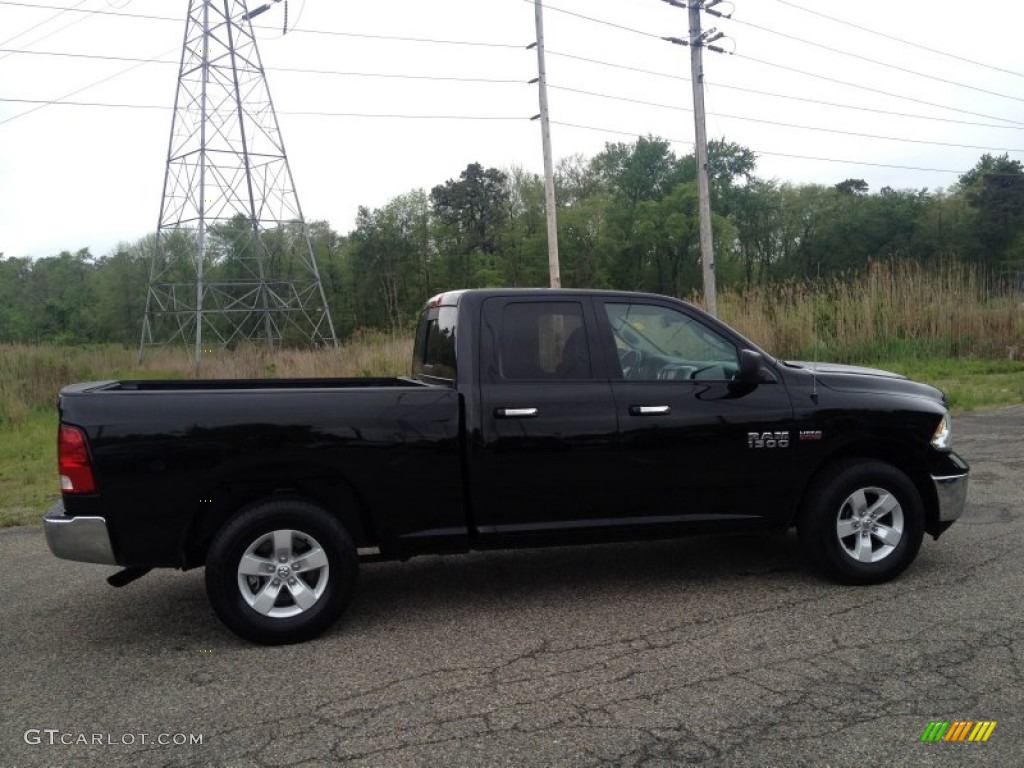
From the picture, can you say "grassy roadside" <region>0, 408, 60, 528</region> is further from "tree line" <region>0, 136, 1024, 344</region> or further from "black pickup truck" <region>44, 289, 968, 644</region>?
"tree line" <region>0, 136, 1024, 344</region>

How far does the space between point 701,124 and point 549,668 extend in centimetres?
1967

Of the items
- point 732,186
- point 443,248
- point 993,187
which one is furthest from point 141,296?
point 993,187

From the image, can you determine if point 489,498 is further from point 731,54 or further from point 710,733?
point 731,54

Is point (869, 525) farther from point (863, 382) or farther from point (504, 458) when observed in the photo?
point (504, 458)

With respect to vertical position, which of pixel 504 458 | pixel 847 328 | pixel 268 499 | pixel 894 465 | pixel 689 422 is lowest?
pixel 894 465

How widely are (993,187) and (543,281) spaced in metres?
33.3

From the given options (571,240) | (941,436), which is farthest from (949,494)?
(571,240)

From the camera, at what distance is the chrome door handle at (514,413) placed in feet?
16.8

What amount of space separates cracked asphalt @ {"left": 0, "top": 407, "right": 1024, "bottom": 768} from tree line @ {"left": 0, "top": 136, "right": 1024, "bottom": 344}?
55.8m

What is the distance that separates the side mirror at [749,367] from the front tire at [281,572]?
252 cm

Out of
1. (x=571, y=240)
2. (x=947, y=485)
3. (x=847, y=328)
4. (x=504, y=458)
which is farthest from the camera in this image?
(x=571, y=240)

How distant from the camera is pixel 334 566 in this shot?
4.88 metres

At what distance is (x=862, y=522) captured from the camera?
5.54 meters

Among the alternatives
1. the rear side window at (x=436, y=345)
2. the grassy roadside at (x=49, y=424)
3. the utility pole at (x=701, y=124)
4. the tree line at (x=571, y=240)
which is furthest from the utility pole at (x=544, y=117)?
the tree line at (x=571, y=240)
